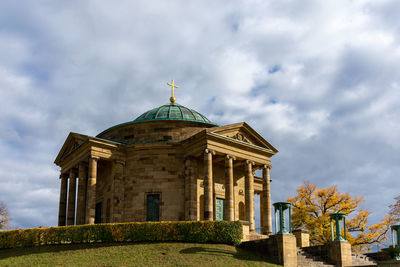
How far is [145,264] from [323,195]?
28307mm

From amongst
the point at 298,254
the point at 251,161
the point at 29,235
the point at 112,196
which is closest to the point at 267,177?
the point at 251,161

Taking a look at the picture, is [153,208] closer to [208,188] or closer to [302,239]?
[208,188]

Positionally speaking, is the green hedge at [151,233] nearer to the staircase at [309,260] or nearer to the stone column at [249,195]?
the staircase at [309,260]

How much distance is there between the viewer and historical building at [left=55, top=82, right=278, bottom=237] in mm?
35344

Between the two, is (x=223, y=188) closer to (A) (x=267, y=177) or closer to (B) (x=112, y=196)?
(A) (x=267, y=177)

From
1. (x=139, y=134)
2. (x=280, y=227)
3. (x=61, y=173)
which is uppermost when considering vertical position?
(x=139, y=134)

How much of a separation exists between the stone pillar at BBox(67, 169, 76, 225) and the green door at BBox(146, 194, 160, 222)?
24.3 feet

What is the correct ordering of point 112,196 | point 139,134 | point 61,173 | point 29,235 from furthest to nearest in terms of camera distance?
1. point 61,173
2. point 139,134
3. point 112,196
4. point 29,235

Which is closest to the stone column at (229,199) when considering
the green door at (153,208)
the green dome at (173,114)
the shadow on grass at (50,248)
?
the green door at (153,208)

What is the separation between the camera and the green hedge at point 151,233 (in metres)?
28.3

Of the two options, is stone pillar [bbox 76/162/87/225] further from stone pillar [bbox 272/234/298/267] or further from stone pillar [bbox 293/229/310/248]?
stone pillar [bbox 272/234/298/267]

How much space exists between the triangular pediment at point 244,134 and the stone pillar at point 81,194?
12.4 meters

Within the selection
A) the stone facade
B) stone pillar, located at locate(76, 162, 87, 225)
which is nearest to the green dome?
the stone facade

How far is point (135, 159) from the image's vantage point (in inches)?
1486
